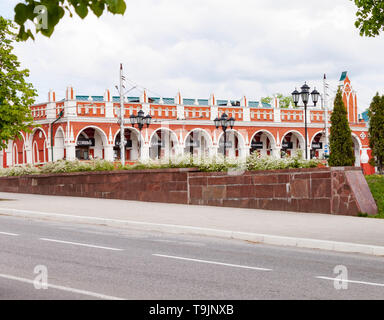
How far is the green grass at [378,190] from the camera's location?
16694 millimetres

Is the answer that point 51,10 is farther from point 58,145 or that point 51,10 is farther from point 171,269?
point 58,145

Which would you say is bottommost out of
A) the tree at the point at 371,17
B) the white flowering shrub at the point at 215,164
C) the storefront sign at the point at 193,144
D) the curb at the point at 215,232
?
the curb at the point at 215,232

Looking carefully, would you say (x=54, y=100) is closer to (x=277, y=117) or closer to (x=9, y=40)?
(x=277, y=117)

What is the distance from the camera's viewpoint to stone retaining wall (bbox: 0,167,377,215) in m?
16.6

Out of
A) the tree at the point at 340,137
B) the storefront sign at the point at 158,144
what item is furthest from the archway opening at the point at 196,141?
the tree at the point at 340,137

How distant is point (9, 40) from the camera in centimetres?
2295

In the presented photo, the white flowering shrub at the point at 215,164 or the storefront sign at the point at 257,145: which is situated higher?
the storefront sign at the point at 257,145

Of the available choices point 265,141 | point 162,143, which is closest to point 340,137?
point 162,143

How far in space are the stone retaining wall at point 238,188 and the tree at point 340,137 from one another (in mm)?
5855

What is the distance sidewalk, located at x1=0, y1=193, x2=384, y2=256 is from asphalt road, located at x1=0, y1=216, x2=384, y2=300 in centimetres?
54

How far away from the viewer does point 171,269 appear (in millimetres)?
8703

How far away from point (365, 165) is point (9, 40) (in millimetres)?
47271

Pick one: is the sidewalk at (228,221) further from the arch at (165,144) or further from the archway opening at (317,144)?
the archway opening at (317,144)
